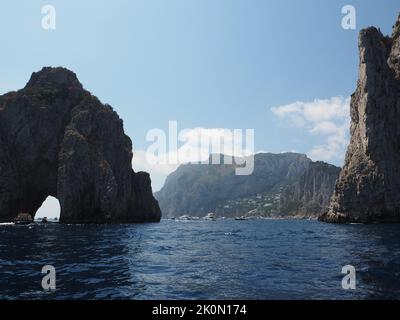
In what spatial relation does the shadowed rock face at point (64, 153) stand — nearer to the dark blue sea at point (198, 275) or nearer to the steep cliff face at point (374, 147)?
the steep cliff face at point (374, 147)

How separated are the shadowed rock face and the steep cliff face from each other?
260ft

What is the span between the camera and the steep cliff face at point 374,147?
11875cm

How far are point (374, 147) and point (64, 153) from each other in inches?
3995

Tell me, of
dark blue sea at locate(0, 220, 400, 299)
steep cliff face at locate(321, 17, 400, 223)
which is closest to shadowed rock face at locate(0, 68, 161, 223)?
steep cliff face at locate(321, 17, 400, 223)

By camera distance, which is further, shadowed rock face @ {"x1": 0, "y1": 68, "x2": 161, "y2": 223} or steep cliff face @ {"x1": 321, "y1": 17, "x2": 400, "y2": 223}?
shadowed rock face @ {"x1": 0, "y1": 68, "x2": 161, "y2": 223}

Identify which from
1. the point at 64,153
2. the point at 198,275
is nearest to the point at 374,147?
the point at 64,153

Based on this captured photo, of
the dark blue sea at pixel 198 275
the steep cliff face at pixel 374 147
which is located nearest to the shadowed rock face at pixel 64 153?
the steep cliff face at pixel 374 147

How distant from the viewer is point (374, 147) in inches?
4783

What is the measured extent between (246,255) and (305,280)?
12.9 metres

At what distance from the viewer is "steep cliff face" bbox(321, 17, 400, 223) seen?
4675 inches

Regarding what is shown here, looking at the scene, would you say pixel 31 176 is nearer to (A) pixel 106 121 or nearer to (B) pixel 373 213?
(A) pixel 106 121

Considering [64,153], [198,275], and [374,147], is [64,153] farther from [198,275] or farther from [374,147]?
[198,275]

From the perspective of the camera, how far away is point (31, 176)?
130 meters

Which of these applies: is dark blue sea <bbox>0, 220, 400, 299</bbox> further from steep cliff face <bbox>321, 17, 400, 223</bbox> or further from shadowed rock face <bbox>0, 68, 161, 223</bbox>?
steep cliff face <bbox>321, 17, 400, 223</bbox>
